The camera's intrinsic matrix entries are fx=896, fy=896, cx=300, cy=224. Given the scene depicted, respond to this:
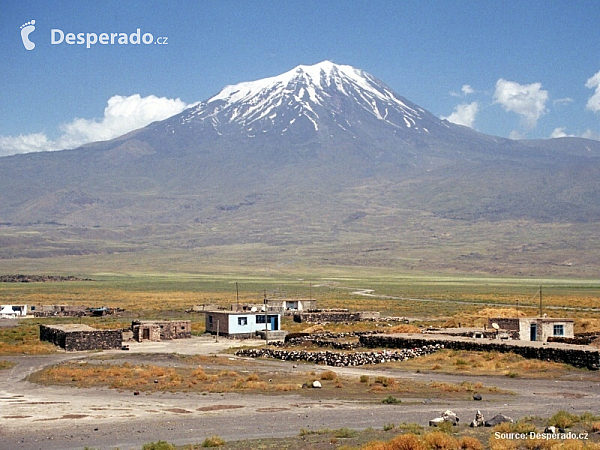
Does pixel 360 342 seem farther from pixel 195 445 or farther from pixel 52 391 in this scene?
pixel 195 445

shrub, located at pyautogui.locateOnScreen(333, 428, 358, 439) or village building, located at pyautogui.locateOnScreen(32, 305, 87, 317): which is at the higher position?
village building, located at pyautogui.locateOnScreen(32, 305, 87, 317)

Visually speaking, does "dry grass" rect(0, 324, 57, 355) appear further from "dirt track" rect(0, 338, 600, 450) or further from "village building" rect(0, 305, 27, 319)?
"village building" rect(0, 305, 27, 319)

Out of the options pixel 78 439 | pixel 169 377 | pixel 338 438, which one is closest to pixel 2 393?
pixel 169 377

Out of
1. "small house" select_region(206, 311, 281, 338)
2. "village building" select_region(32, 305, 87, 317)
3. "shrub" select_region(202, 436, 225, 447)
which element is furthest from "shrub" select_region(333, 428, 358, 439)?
"village building" select_region(32, 305, 87, 317)

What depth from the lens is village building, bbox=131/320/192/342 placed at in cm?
4411

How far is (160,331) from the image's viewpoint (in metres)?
44.9

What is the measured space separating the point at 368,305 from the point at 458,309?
844 cm

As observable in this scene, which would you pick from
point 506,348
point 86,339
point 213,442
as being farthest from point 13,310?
point 213,442

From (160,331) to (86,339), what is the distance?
611 cm

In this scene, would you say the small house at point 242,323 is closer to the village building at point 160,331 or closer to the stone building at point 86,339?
the village building at point 160,331

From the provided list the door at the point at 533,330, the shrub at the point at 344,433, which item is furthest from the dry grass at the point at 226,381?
the door at the point at 533,330

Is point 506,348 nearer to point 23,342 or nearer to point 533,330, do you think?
point 533,330

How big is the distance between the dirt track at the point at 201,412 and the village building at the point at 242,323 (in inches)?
775

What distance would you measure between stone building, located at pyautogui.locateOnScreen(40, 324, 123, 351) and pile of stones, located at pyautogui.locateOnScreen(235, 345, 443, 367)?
7539 millimetres
